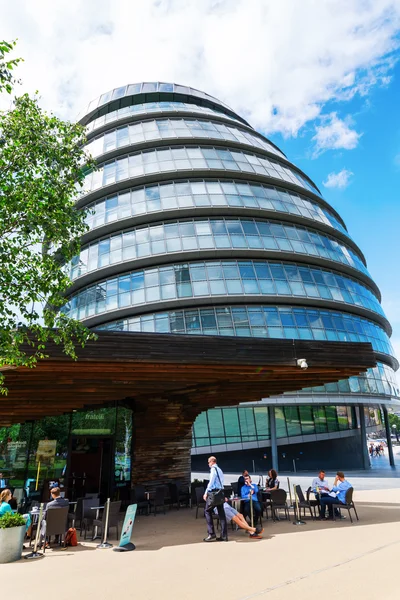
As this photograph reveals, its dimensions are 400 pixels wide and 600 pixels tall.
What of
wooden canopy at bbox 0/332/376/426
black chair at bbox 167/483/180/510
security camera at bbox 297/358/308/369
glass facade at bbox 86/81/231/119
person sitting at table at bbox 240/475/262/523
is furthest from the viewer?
glass facade at bbox 86/81/231/119

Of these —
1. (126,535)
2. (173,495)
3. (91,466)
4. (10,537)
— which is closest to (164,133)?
(91,466)

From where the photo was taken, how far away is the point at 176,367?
11.0 meters

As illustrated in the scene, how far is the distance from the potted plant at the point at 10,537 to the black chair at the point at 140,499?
6.27 meters

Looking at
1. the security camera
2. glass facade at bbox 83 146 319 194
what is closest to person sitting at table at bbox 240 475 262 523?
the security camera

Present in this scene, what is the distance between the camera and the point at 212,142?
129 feet

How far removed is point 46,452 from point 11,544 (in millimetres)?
9975

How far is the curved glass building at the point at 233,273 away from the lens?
3200cm

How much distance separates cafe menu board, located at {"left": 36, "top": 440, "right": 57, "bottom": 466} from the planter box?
362 inches

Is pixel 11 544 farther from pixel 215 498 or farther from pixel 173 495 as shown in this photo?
pixel 173 495

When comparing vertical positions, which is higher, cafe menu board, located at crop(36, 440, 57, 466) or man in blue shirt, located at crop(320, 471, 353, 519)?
cafe menu board, located at crop(36, 440, 57, 466)

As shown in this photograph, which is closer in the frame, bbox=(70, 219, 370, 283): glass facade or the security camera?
the security camera

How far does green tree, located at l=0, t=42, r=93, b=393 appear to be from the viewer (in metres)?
9.05

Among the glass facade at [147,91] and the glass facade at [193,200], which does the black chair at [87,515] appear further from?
the glass facade at [147,91]

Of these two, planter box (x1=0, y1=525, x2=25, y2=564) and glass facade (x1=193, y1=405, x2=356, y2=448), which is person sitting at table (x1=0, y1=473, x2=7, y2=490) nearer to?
planter box (x1=0, y1=525, x2=25, y2=564)
